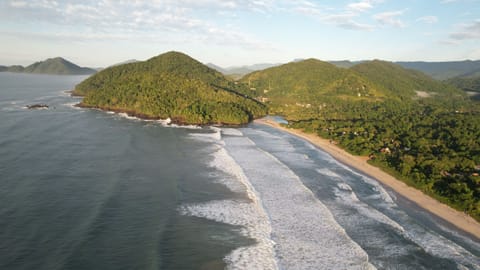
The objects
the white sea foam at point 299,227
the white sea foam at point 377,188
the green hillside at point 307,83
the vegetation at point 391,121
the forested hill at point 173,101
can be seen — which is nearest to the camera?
the white sea foam at point 299,227

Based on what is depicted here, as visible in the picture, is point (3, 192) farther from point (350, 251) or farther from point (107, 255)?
point (350, 251)

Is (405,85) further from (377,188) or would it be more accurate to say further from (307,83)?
(377,188)

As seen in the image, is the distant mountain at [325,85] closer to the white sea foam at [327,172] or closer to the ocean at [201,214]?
the white sea foam at [327,172]

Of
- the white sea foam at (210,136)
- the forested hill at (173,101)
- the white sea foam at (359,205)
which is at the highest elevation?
the forested hill at (173,101)

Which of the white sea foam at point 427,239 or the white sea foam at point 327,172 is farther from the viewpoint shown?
the white sea foam at point 327,172

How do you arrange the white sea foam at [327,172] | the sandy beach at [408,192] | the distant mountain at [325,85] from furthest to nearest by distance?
1. the distant mountain at [325,85]
2. the white sea foam at [327,172]
3. the sandy beach at [408,192]

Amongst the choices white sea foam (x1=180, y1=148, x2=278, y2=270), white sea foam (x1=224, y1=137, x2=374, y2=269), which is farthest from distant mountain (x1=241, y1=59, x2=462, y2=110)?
white sea foam (x1=180, y1=148, x2=278, y2=270)

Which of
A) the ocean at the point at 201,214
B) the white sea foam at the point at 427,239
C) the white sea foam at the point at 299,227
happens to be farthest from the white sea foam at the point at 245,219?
the white sea foam at the point at 427,239

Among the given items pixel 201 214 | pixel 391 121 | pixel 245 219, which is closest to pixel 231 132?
pixel 391 121
